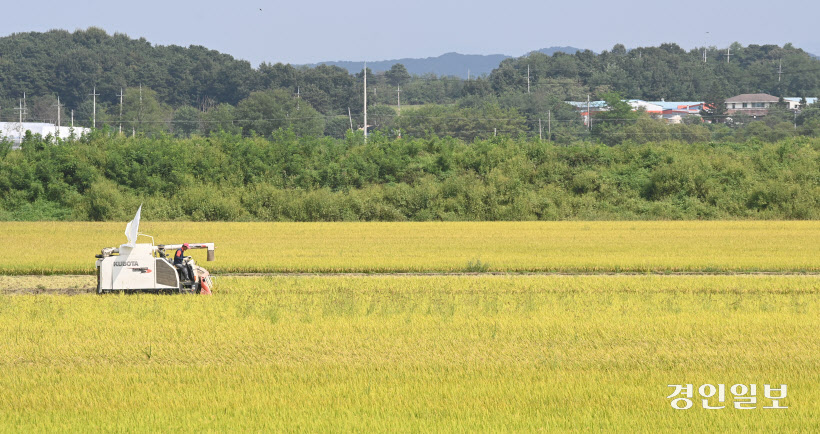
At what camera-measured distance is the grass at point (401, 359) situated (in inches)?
379

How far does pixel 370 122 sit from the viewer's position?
116 meters

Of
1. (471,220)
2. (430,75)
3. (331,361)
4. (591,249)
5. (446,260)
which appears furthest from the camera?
(430,75)

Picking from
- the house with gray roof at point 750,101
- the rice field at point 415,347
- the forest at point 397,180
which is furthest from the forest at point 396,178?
the house with gray roof at point 750,101

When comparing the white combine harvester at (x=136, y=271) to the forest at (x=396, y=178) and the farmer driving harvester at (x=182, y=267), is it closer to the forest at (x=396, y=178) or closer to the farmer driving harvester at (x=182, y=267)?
the farmer driving harvester at (x=182, y=267)

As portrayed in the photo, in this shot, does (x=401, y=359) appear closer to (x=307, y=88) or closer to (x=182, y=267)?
(x=182, y=267)

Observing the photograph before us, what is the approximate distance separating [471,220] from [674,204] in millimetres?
11837

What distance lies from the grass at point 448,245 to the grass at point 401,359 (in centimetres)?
639

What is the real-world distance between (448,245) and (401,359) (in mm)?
21509

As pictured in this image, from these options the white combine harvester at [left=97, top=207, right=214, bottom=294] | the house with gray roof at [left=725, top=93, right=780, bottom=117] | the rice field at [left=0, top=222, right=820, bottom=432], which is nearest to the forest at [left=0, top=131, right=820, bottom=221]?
the rice field at [left=0, top=222, right=820, bottom=432]

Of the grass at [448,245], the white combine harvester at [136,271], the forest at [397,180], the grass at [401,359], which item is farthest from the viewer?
the forest at [397,180]

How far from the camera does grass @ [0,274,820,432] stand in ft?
31.6

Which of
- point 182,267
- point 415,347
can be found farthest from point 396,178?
point 415,347

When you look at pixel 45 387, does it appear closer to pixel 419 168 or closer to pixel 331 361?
pixel 331 361

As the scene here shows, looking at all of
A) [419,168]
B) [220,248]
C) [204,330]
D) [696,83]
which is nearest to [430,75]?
[696,83]
